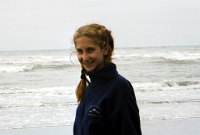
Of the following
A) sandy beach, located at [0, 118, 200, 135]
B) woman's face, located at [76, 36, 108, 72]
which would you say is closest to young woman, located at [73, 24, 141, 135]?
woman's face, located at [76, 36, 108, 72]

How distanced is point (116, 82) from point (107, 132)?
22cm

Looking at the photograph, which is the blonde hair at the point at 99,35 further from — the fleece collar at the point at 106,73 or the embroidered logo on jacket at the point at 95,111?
the embroidered logo on jacket at the point at 95,111

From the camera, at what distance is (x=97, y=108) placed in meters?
1.65

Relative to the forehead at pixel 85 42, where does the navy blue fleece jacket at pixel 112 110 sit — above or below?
below

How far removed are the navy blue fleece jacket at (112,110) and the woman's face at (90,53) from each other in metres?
0.06

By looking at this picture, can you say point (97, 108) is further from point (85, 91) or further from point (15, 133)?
point (15, 133)

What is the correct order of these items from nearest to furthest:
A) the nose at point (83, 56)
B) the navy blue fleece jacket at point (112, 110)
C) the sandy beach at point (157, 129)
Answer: the navy blue fleece jacket at point (112, 110), the nose at point (83, 56), the sandy beach at point (157, 129)

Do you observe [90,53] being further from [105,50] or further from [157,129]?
[157,129]

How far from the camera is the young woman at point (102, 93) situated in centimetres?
163

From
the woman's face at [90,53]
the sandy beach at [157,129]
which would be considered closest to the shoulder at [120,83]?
the woman's face at [90,53]

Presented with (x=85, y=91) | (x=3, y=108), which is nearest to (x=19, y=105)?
(x=3, y=108)

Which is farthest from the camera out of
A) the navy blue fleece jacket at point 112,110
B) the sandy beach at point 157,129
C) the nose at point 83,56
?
the sandy beach at point 157,129

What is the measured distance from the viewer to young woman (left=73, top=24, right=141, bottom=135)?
1.63 meters

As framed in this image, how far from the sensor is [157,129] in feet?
23.0
